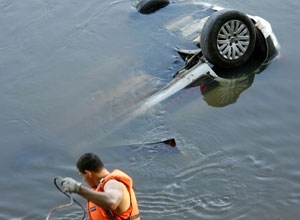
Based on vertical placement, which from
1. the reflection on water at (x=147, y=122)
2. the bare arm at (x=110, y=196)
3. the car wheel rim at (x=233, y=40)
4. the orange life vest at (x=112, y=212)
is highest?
the bare arm at (x=110, y=196)

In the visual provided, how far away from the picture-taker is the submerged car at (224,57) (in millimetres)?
8219

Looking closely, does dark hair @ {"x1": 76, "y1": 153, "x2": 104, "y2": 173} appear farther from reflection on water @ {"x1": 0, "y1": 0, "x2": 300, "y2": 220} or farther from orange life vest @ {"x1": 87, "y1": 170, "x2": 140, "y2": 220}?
reflection on water @ {"x1": 0, "y1": 0, "x2": 300, "y2": 220}

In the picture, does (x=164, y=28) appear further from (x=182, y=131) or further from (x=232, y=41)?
(x=182, y=131)

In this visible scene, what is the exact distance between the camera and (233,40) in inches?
333

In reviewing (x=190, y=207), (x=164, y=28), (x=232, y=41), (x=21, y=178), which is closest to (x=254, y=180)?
(x=190, y=207)

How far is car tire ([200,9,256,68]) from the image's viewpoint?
8.21 metres

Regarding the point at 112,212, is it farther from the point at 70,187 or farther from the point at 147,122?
the point at 147,122

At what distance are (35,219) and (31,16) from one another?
18.0 feet

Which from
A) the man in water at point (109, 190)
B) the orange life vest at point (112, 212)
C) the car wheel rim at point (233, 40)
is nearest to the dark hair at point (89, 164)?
the man in water at point (109, 190)

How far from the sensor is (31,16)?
1127cm

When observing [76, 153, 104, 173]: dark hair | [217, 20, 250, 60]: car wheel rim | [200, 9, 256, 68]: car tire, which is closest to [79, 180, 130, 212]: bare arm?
[76, 153, 104, 173]: dark hair

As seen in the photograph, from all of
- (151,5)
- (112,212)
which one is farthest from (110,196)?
(151,5)

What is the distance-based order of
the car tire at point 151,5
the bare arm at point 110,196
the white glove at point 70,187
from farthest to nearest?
1. the car tire at point 151,5
2. the bare arm at point 110,196
3. the white glove at point 70,187

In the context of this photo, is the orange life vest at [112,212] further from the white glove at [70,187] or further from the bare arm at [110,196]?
the white glove at [70,187]
